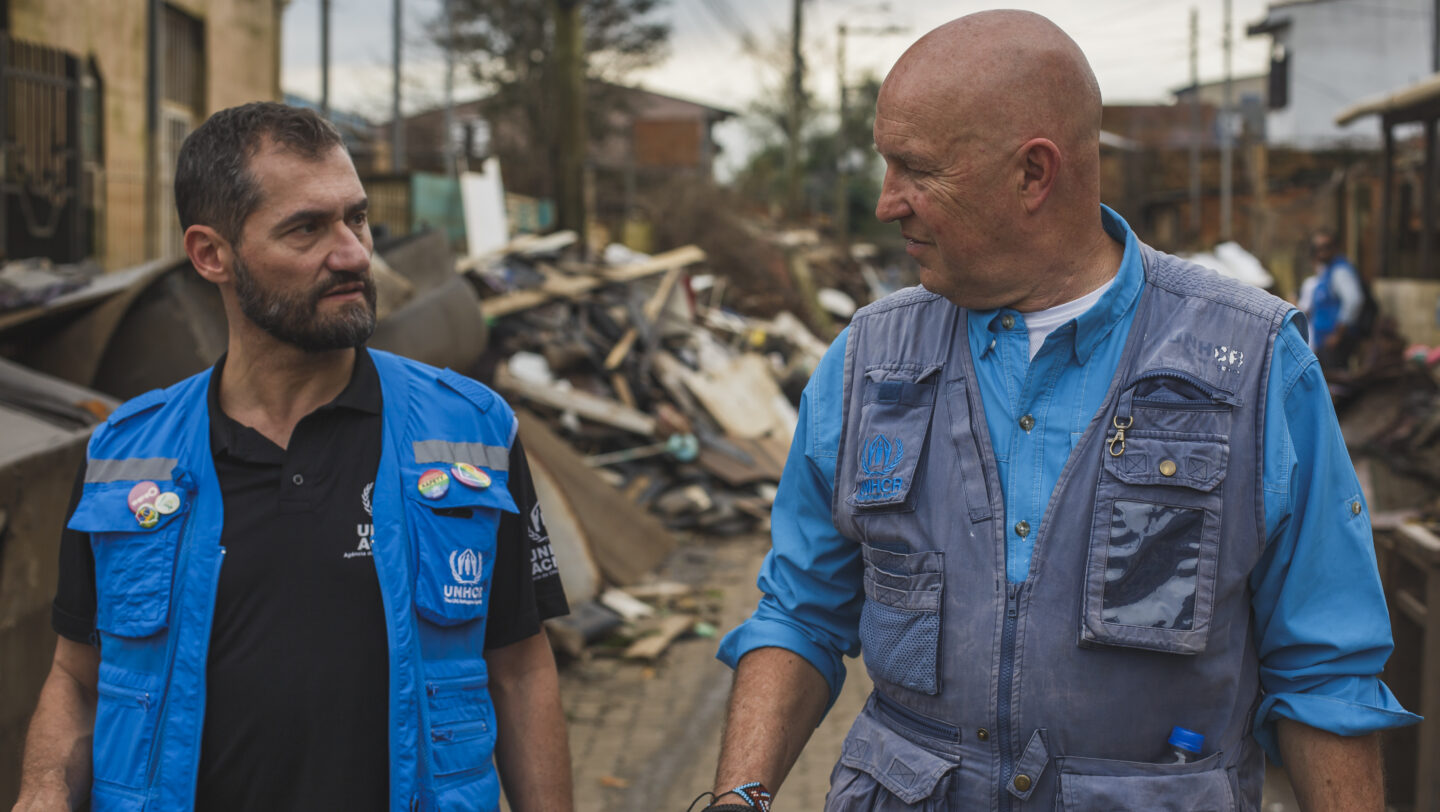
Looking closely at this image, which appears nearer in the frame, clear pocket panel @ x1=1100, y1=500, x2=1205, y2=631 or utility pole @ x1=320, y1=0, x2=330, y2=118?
clear pocket panel @ x1=1100, y1=500, x2=1205, y2=631

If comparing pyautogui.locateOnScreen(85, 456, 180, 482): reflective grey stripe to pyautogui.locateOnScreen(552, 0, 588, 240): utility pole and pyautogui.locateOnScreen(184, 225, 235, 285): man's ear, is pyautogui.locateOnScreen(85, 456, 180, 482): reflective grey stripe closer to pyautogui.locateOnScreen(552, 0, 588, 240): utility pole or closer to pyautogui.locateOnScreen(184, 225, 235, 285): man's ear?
pyautogui.locateOnScreen(184, 225, 235, 285): man's ear

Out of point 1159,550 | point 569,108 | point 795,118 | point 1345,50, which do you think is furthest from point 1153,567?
point 1345,50

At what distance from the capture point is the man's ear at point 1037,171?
1.99 metres

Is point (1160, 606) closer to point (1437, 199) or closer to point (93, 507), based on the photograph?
point (93, 507)

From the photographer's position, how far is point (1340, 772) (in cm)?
189

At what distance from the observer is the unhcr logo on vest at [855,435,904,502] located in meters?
2.08

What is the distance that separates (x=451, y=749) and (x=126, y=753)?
56 cm

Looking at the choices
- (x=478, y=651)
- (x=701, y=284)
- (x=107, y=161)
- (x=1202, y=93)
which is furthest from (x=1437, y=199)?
(x=1202, y=93)

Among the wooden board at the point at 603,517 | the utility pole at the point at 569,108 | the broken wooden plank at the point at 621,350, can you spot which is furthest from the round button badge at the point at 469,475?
the utility pole at the point at 569,108

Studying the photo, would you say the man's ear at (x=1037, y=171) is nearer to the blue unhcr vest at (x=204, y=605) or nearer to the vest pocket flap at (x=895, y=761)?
the vest pocket flap at (x=895, y=761)

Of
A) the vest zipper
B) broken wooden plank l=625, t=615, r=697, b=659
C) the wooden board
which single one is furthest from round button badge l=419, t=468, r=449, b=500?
the wooden board

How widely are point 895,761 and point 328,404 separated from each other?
123 centimetres

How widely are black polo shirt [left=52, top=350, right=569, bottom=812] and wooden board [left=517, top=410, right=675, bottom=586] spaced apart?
5811mm

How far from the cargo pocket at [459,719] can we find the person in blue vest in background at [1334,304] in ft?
43.0
